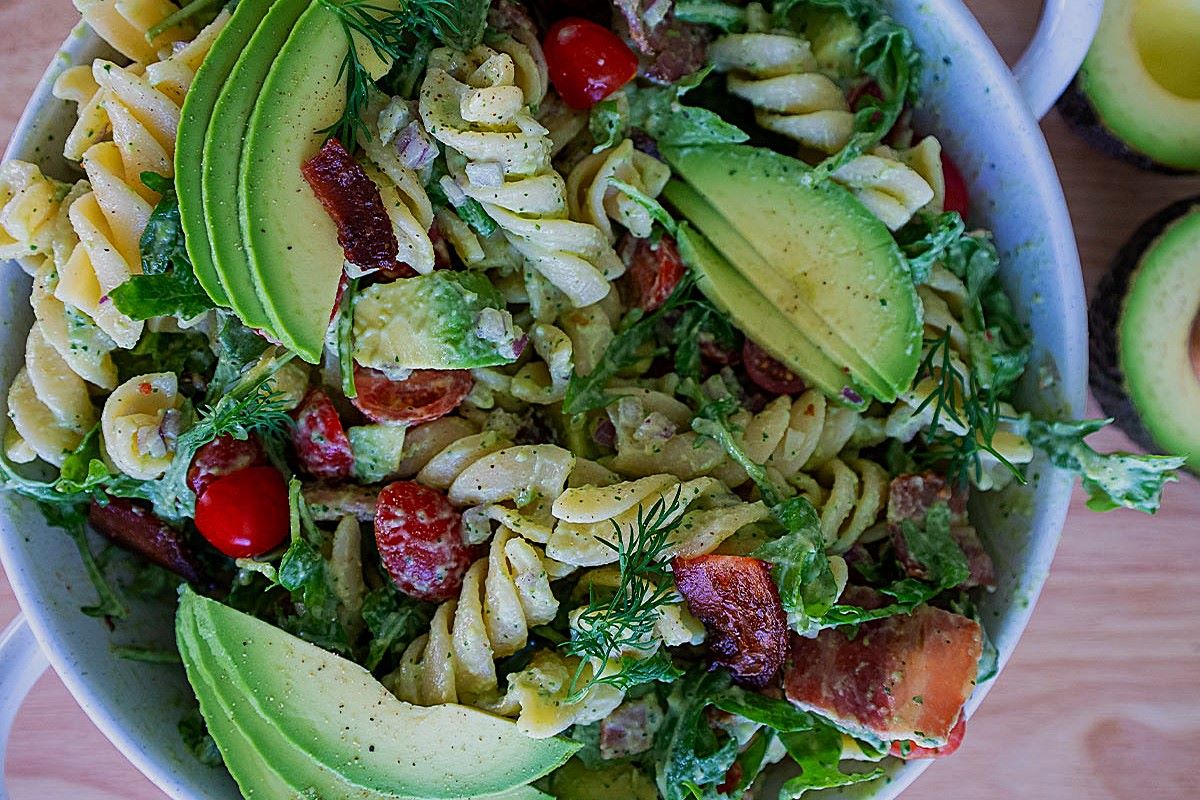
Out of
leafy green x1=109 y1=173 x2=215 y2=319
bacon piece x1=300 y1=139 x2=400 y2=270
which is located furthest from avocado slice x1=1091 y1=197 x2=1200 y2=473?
leafy green x1=109 y1=173 x2=215 y2=319

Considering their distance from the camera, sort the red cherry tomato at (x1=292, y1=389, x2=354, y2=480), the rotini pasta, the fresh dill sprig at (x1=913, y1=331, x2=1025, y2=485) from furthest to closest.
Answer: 1. the fresh dill sprig at (x1=913, y1=331, x2=1025, y2=485)
2. the red cherry tomato at (x1=292, y1=389, x2=354, y2=480)
3. the rotini pasta

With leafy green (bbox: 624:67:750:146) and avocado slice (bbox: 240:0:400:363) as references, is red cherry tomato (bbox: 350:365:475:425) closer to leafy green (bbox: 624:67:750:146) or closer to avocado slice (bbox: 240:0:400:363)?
avocado slice (bbox: 240:0:400:363)

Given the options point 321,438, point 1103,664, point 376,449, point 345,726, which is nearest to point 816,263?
point 376,449

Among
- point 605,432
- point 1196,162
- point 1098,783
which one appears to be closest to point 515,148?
point 605,432

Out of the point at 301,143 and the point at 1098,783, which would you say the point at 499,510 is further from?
the point at 1098,783

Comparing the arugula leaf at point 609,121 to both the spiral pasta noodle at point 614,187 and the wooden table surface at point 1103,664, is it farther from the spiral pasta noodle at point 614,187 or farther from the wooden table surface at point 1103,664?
the wooden table surface at point 1103,664

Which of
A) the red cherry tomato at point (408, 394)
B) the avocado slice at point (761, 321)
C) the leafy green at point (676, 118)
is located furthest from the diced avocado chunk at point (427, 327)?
the leafy green at point (676, 118)
